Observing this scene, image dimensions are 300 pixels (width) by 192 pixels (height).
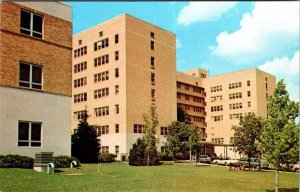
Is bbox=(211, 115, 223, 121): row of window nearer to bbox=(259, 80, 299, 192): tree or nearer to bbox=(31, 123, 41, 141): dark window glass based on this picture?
bbox=(31, 123, 41, 141): dark window glass

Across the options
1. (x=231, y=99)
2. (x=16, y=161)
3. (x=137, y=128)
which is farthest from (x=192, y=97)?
(x=16, y=161)

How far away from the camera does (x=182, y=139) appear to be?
5947 centimetres

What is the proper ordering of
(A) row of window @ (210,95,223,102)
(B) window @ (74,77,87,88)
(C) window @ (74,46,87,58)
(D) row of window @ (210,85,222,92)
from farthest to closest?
1. (D) row of window @ (210,85,222,92)
2. (A) row of window @ (210,95,223,102)
3. (C) window @ (74,46,87,58)
4. (B) window @ (74,77,87,88)

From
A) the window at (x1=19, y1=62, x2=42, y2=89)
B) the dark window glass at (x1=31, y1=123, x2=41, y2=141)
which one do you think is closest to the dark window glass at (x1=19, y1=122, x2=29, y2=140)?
the dark window glass at (x1=31, y1=123, x2=41, y2=141)

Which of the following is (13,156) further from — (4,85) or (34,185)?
(34,185)

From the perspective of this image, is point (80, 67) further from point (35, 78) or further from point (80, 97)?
point (35, 78)

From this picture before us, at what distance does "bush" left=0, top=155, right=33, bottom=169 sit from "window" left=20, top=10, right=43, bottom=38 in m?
8.69

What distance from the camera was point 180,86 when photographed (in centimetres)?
8962

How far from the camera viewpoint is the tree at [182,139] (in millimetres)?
54281

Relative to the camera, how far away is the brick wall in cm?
2575

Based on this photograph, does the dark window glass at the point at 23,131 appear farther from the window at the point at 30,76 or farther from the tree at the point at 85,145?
the tree at the point at 85,145

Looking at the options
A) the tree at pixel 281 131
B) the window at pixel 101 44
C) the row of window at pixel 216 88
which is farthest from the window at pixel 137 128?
the tree at pixel 281 131

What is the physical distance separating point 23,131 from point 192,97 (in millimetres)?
69875

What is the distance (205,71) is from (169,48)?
52.3 m
